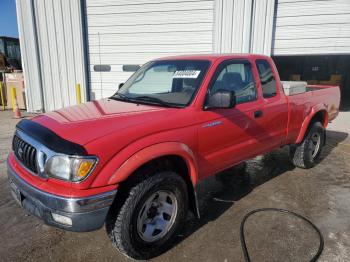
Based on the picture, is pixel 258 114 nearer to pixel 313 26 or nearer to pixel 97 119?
pixel 97 119

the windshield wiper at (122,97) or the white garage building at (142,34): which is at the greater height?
the white garage building at (142,34)

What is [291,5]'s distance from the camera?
8180mm

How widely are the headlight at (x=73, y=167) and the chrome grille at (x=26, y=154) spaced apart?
12.5 inches

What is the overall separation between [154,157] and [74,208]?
0.74m

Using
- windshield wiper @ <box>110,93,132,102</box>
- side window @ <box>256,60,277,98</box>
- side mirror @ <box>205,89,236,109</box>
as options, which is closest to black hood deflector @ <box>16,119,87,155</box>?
windshield wiper @ <box>110,93,132,102</box>

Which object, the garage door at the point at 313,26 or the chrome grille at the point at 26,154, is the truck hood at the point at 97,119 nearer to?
the chrome grille at the point at 26,154

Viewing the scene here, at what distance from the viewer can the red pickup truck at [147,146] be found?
222 cm

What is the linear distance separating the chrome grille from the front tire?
2.69ft

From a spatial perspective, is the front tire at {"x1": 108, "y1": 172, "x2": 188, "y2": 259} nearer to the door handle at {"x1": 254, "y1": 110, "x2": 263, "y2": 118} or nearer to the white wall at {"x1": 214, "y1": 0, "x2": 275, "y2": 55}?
the door handle at {"x1": 254, "y1": 110, "x2": 263, "y2": 118}

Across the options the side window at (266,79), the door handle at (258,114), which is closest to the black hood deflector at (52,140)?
the door handle at (258,114)

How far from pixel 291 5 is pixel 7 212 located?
838 centimetres

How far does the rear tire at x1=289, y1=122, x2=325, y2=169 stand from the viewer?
4.80 m

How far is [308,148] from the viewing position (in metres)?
4.86

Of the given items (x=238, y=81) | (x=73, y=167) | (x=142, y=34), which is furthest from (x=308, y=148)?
(x=142, y=34)
